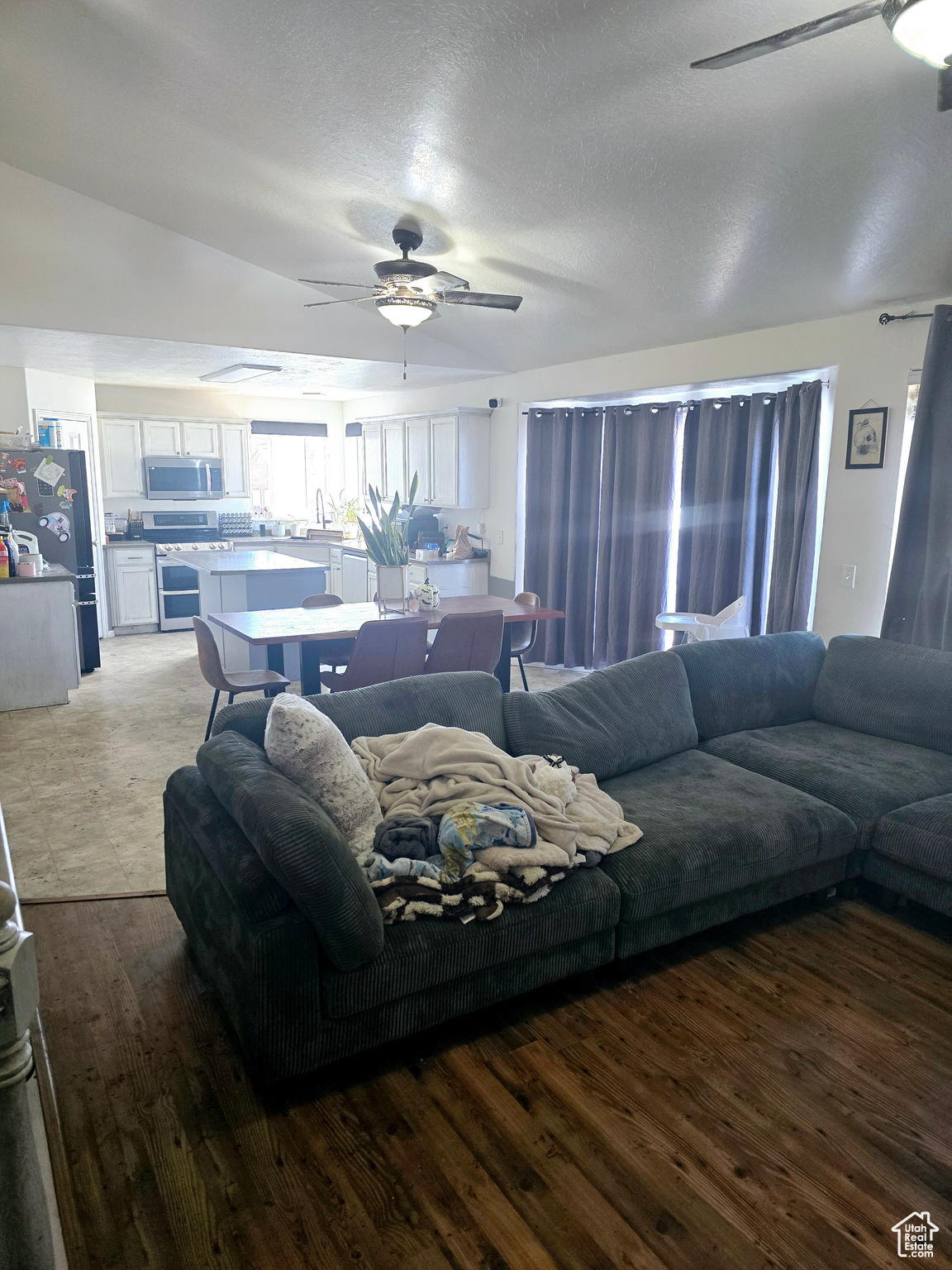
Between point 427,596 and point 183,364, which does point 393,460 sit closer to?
point 183,364

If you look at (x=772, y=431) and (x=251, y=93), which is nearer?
(x=251, y=93)

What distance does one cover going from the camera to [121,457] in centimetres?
804

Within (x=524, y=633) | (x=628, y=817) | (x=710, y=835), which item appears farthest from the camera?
(x=524, y=633)

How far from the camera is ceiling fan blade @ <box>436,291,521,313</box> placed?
3.88 metres

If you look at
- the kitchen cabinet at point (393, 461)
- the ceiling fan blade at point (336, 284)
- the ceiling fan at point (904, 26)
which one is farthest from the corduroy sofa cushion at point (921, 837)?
the kitchen cabinet at point (393, 461)

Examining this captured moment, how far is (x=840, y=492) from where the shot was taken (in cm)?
443

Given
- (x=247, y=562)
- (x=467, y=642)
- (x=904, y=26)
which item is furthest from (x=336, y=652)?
(x=904, y=26)

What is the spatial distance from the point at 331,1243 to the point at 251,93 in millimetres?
3989

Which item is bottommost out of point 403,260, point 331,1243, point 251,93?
point 331,1243

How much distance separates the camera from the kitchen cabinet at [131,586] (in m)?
7.81

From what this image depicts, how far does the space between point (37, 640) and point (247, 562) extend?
5.70 feet

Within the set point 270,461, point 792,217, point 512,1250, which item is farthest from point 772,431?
point 270,461

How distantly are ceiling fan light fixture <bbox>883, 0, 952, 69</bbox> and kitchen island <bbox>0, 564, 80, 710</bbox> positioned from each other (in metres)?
5.14

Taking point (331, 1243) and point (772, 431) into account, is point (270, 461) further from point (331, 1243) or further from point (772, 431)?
point (331, 1243)
